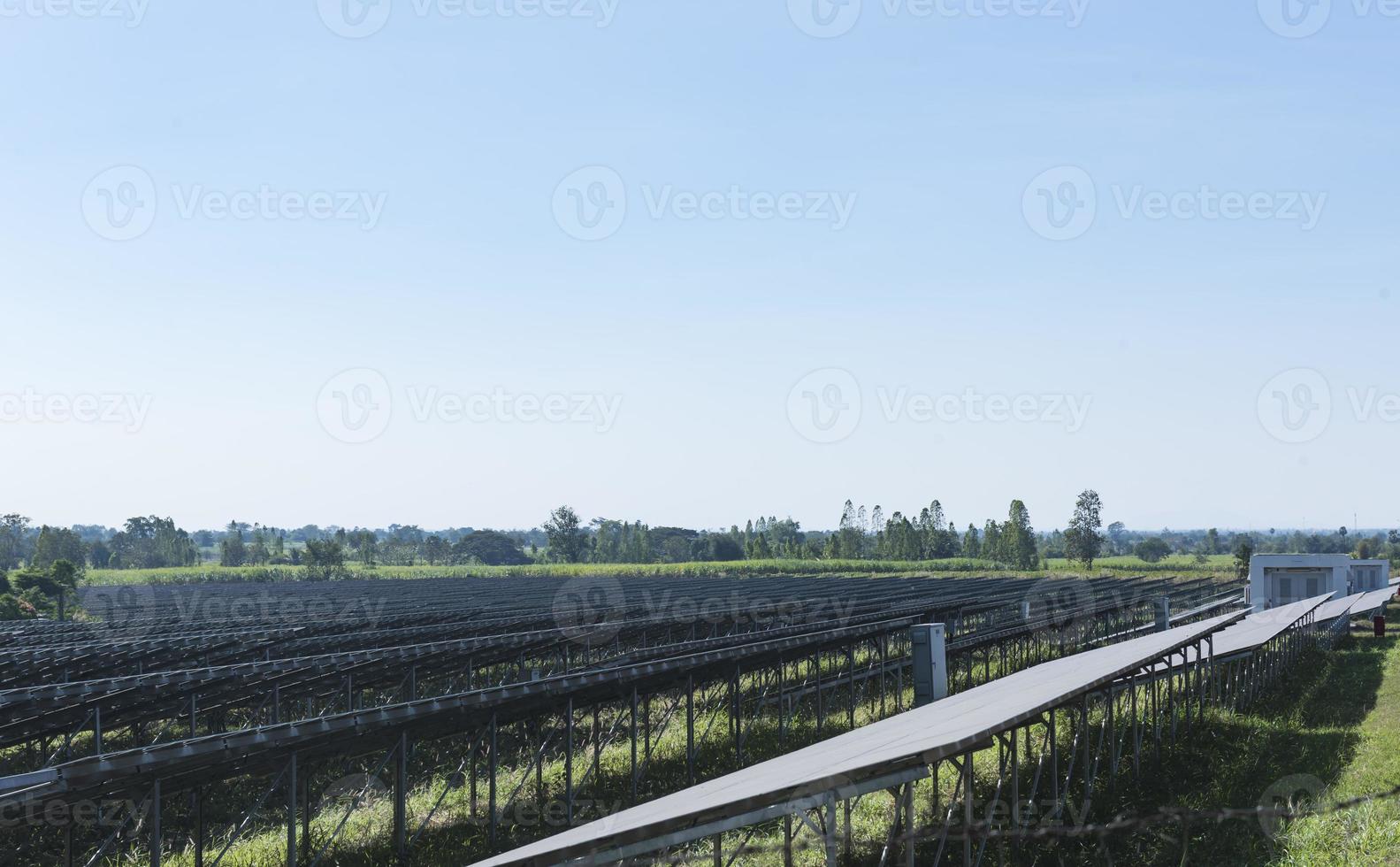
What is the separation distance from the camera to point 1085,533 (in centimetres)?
12638

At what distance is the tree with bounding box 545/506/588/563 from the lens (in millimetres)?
154750

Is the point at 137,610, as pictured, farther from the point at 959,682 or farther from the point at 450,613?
the point at 959,682

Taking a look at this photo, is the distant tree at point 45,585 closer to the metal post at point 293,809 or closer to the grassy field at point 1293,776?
the metal post at point 293,809

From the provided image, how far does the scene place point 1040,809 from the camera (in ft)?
57.3

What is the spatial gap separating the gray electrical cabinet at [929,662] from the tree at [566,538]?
439 feet

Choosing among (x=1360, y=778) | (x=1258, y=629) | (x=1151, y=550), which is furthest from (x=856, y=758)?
(x=1151, y=550)

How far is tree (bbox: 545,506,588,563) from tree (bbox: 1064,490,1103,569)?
64.6 metres

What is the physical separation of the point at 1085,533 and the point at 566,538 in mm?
67959

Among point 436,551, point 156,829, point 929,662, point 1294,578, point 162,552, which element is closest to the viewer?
point 156,829

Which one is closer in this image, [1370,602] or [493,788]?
[493,788]

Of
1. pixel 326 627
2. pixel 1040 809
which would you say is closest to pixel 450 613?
pixel 326 627

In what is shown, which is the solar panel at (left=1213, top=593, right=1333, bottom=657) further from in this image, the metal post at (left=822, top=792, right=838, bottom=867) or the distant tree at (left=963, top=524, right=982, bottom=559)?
the distant tree at (left=963, top=524, right=982, bottom=559)

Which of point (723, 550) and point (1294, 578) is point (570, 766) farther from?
point (723, 550)

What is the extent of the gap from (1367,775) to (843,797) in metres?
13.1
